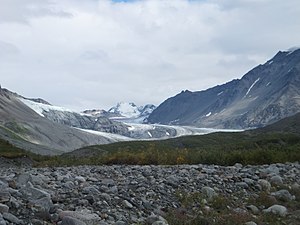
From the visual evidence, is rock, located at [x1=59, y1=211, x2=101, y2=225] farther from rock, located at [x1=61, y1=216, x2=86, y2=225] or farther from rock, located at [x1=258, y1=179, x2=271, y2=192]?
rock, located at [x1=258, y1=179, x2=271, y2=192]

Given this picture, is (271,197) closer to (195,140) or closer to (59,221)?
(59,221)

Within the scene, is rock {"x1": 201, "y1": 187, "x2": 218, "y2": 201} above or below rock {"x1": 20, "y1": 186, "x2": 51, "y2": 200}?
below

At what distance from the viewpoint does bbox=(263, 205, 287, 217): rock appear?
13078 mm

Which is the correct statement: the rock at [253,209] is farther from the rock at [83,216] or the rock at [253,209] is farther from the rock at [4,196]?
the rock at [4,196]

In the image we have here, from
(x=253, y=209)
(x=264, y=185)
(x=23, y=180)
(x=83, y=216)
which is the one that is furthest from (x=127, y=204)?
(x=264, y=185)

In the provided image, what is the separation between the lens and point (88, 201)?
10945 mm

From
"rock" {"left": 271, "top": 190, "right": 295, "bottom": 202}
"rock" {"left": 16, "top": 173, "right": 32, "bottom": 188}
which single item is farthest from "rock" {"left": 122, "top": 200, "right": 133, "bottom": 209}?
"rock" {"left": 271, "top": 190, "right": 295, "bottom": 202}

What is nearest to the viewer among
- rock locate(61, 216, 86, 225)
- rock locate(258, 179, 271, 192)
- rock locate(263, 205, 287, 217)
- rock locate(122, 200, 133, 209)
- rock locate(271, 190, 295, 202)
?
rock locate(61, 216, 86, 225)

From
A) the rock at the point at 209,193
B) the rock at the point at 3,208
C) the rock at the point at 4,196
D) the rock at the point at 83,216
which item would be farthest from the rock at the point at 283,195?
the rock at the point at 3,208

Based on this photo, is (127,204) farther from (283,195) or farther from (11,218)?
(283,195)

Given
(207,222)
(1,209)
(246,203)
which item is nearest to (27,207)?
(1,209)

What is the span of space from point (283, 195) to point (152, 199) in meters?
4.99

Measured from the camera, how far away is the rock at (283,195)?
15.1 m

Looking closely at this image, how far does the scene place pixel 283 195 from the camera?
1522cm
